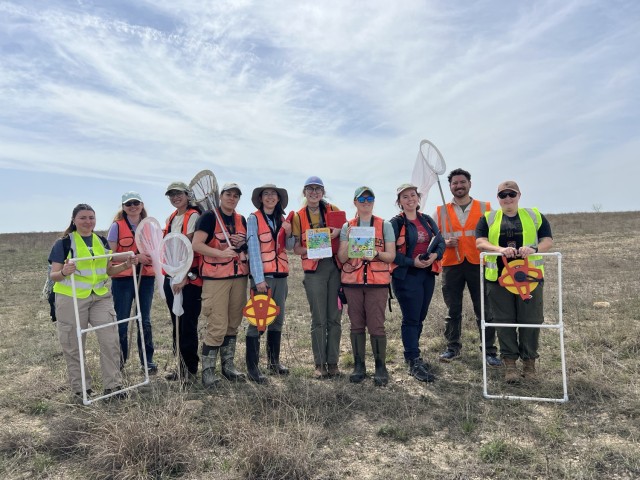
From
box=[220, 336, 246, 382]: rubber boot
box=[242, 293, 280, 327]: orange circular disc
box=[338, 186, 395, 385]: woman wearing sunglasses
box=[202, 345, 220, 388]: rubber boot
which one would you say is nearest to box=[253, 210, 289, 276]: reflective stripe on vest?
box=[242, 293, 280, 327]: orange circular disc

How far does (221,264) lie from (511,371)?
372cm

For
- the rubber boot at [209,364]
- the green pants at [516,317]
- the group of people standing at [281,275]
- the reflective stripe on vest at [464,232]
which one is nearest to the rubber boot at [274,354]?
Result: the group of people standing at [281,275]

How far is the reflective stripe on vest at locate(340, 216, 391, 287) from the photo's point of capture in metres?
5.49

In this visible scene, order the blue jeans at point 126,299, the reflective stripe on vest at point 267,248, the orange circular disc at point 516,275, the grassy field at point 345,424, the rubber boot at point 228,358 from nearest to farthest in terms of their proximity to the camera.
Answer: the grassy field at point 345,424 < the orange circular disc at point 516,275 < the reflective stripe on vest at point 267,248 < the rubber boot at point 228,358 < the blue jeans at point 126,299

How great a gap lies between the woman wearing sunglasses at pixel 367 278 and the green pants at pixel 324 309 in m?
0.20

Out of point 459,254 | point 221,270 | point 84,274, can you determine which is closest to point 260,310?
point 221,270

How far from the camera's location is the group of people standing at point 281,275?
17.2 feet

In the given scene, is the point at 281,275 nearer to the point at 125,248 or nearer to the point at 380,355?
the point at 380,355

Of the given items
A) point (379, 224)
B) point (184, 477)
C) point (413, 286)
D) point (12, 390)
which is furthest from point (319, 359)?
point (12, 390)

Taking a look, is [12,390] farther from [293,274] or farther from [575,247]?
[575,247]

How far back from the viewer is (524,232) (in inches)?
205

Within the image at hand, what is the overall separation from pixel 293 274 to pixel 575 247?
45.5ft

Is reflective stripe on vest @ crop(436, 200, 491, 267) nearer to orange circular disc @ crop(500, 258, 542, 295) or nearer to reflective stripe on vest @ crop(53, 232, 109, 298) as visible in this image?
orange circular disc @ crop(500, 258, 542, 295)

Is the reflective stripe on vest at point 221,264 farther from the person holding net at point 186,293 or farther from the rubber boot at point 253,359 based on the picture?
the rubber boot at point 253,359
